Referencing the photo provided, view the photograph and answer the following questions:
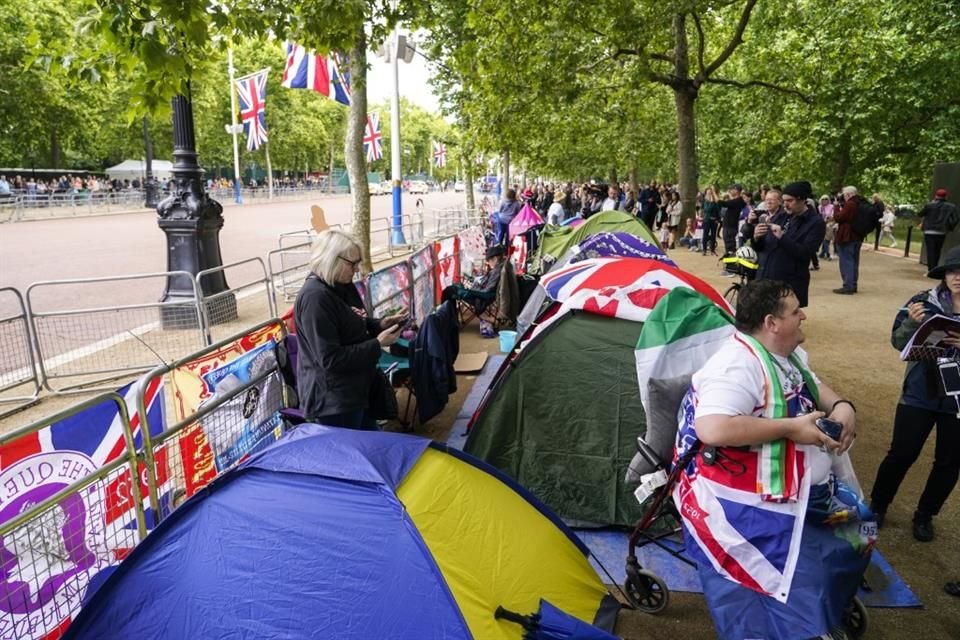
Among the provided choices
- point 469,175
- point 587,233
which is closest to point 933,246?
point 587,233

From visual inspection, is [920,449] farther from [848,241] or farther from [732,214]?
[732,214]

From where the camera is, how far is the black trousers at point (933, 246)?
12.8 m

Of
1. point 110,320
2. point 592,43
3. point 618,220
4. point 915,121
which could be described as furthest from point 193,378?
point 915,121

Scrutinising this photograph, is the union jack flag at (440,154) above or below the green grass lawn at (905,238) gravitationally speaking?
above

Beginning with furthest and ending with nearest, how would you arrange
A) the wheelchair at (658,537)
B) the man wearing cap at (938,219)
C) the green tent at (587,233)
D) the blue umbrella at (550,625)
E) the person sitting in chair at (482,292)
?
the man wearing cap at (938,219), the green tent at (587,233), the person sitting in chair at (482,292), the wheelchair at (658,537), the blue umbrella at (550,625)

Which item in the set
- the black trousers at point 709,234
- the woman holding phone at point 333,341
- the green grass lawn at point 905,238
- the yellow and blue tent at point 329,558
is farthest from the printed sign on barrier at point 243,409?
the black trousers at point 709,234

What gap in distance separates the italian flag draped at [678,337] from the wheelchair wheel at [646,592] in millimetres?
925

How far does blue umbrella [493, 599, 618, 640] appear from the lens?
2.39 m

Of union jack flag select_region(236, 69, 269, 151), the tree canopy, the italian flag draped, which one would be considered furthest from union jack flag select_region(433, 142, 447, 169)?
the italian flag draped

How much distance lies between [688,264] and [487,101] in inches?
260

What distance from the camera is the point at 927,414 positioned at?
3820 millimetres

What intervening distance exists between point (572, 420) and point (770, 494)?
196 centimetres

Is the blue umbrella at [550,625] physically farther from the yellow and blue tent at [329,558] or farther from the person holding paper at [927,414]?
the person holding paper at [927,414]

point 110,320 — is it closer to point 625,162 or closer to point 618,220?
point 618,220
